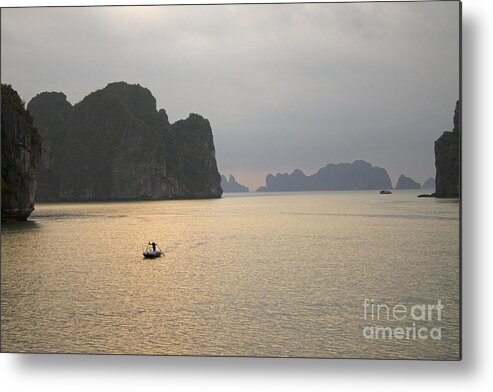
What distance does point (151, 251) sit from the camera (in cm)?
870

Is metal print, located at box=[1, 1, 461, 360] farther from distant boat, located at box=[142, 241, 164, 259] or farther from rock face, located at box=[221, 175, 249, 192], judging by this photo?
distant boat, located at box=[142, 241, 164, 259]

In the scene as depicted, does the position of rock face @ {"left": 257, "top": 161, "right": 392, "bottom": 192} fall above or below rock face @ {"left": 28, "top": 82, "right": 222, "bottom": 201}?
below

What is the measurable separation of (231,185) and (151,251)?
10.0 feet

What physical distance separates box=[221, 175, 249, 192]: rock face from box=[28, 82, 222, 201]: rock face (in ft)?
0.42

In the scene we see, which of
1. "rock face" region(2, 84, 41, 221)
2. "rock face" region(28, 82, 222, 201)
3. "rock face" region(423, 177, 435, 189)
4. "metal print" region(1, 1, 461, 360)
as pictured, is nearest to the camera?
"metal print" region(1, 1, 461, 360)

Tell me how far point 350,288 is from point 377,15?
3.76 m

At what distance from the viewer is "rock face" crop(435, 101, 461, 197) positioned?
15.4 feet

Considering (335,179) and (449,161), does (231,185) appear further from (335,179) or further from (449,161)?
(449,161)

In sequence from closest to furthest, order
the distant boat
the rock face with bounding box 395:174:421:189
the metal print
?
the metal print, the rock face with bounding box 395:174:421:189, the distant boat

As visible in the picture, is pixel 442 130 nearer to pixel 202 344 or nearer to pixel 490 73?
pixel 490 73

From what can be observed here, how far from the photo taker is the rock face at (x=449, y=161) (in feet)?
15.4

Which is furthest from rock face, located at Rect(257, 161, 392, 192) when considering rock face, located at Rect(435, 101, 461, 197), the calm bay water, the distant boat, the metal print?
the distant boat

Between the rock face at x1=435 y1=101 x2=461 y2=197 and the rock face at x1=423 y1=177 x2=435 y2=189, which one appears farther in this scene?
the rock face at x1=423 y1=177 x2=435 y2=189

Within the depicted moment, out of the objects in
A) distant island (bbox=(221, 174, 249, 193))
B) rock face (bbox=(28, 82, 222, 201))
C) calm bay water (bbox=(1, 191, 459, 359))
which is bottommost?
calm bay water (bbox=(1, 191, 459, 359))
